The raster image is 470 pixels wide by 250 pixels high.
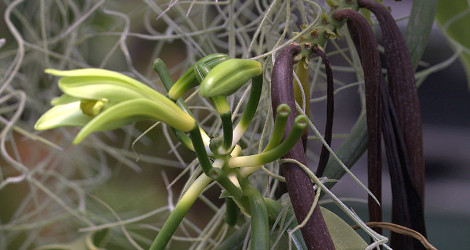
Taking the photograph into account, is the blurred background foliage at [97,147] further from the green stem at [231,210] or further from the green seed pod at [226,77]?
the green seed pod at [226,77]

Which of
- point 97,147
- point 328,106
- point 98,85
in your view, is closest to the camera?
point 98,85

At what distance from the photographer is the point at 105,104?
0.22 m

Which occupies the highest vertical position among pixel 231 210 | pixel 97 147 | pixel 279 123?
pixel 279 123

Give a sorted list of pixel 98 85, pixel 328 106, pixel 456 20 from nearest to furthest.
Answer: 1. pixel 98 85
2. pixel 328 106
3. pixel 456 20

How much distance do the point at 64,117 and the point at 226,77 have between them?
0.27 ft

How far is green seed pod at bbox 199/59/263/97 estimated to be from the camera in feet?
0.73

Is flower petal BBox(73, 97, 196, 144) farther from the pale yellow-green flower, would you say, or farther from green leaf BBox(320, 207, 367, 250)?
green leaf BBox(320, 207, 367, 250)

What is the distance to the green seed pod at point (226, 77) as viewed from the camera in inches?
8.8

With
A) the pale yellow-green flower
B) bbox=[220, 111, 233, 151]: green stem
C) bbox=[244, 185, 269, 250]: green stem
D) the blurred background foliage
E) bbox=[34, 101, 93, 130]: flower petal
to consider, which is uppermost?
the pale yellow-green flower

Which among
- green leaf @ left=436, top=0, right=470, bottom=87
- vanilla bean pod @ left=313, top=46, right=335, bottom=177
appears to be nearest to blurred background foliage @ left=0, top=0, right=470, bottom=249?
green leaf @ left=436, top=0, right=470, bottom=87

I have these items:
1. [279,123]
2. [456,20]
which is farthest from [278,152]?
[456,20]

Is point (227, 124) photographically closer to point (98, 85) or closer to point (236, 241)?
point (98, 85)

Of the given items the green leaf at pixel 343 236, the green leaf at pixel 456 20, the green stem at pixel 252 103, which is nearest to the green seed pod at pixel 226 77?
the green stem at pixel 252 103

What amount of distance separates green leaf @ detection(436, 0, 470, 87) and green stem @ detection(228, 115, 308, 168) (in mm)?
317
